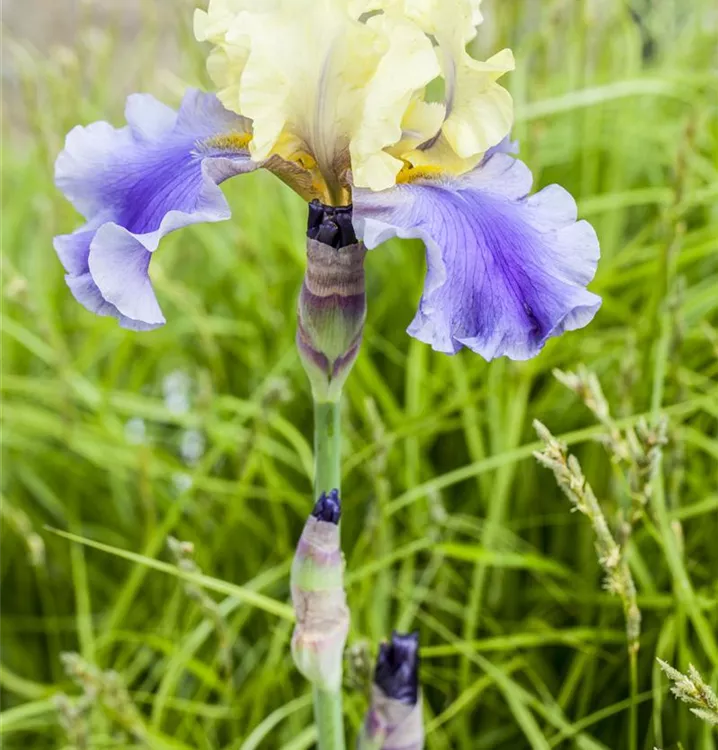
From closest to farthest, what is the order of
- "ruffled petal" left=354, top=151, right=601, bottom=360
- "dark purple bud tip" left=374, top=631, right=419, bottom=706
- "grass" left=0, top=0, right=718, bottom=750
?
"ruffled petal" left=354, top=151, right=601, bottom=360
"dark purple bud tip" left=374, top=631, right=419, bottom=706
"grass" left=0, top=0, right=718, bottom=750

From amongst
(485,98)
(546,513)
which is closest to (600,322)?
(546,513)

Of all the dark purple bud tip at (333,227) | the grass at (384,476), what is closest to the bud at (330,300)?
the dark purple bud tip at (333,227)

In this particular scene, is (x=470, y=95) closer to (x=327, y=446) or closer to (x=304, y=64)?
(x=304, y=64)

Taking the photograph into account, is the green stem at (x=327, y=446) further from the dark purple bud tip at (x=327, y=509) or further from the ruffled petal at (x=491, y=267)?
the ruffled petal at (x=491, y=267)

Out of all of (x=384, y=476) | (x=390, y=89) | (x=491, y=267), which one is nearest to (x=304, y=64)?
(x=390, y=89)

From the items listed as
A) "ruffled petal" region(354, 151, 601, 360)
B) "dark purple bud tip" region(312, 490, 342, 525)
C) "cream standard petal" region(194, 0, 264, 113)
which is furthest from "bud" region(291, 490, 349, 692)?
"cream standard petal" region(194, 0, 264, 113)

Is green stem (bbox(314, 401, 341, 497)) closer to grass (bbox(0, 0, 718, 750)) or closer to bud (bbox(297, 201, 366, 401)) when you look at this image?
bud (bbox(297, 201, 366, 401))
